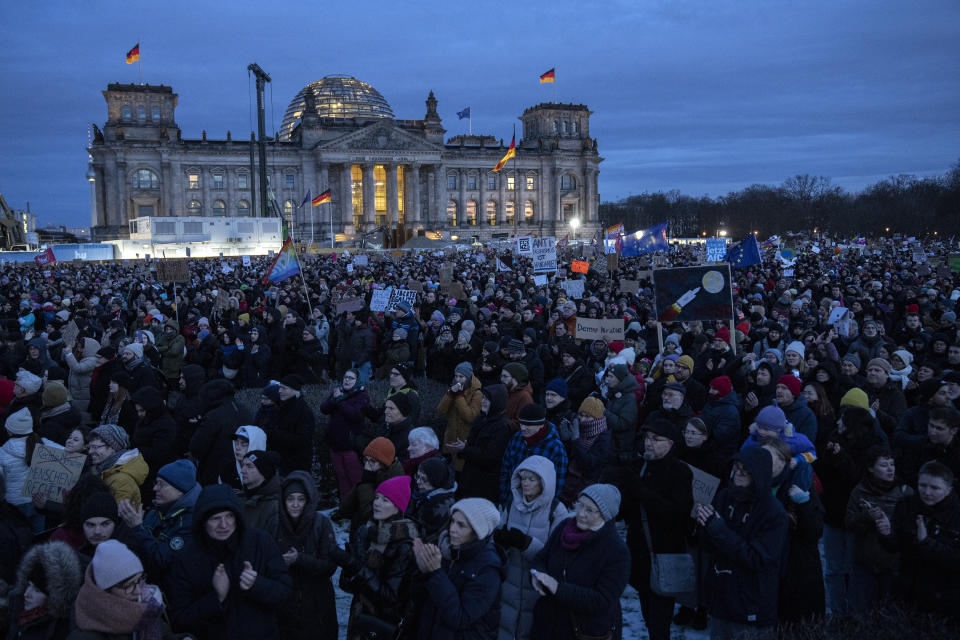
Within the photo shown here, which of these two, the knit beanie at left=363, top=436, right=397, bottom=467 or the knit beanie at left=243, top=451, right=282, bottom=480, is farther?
the knit beanie at left=363, top=436, right=397, bottom=467

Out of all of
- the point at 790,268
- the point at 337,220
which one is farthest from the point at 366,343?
the point at 337,220

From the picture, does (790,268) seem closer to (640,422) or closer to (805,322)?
(805,322)

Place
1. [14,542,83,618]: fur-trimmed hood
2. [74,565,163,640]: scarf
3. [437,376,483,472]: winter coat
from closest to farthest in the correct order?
[74,565,163,640]: scarf, [14,542,83,618]: fur-trimmed hood, [437,376,483,472]: winter coat

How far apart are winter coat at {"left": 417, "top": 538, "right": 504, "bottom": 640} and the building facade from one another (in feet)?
219

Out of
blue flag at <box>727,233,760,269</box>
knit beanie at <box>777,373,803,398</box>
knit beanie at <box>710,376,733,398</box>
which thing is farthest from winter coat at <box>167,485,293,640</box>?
blue flag at <box>727,233,760,269</box>

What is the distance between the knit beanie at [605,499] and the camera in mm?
3799

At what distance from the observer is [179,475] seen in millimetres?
4551

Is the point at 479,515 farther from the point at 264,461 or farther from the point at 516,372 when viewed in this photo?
the point at 516,372

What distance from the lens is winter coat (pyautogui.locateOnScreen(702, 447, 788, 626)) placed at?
4121 millimetres

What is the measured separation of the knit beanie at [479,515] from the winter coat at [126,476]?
2.23 meters

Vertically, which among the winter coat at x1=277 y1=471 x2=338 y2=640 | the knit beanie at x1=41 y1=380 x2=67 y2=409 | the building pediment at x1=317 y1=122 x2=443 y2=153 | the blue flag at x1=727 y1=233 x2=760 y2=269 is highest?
the building pediment at x1=317 y1=122 x2=443 y2=153

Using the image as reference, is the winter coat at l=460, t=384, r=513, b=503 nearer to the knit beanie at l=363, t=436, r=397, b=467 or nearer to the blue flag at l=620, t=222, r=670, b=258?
the knit beanie at l=363, t=436, r=397, b=467

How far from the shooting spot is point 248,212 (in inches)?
3204

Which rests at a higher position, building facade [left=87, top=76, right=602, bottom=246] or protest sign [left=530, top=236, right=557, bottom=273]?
building facade [left=87, top=76, right=602, bottom=246]
